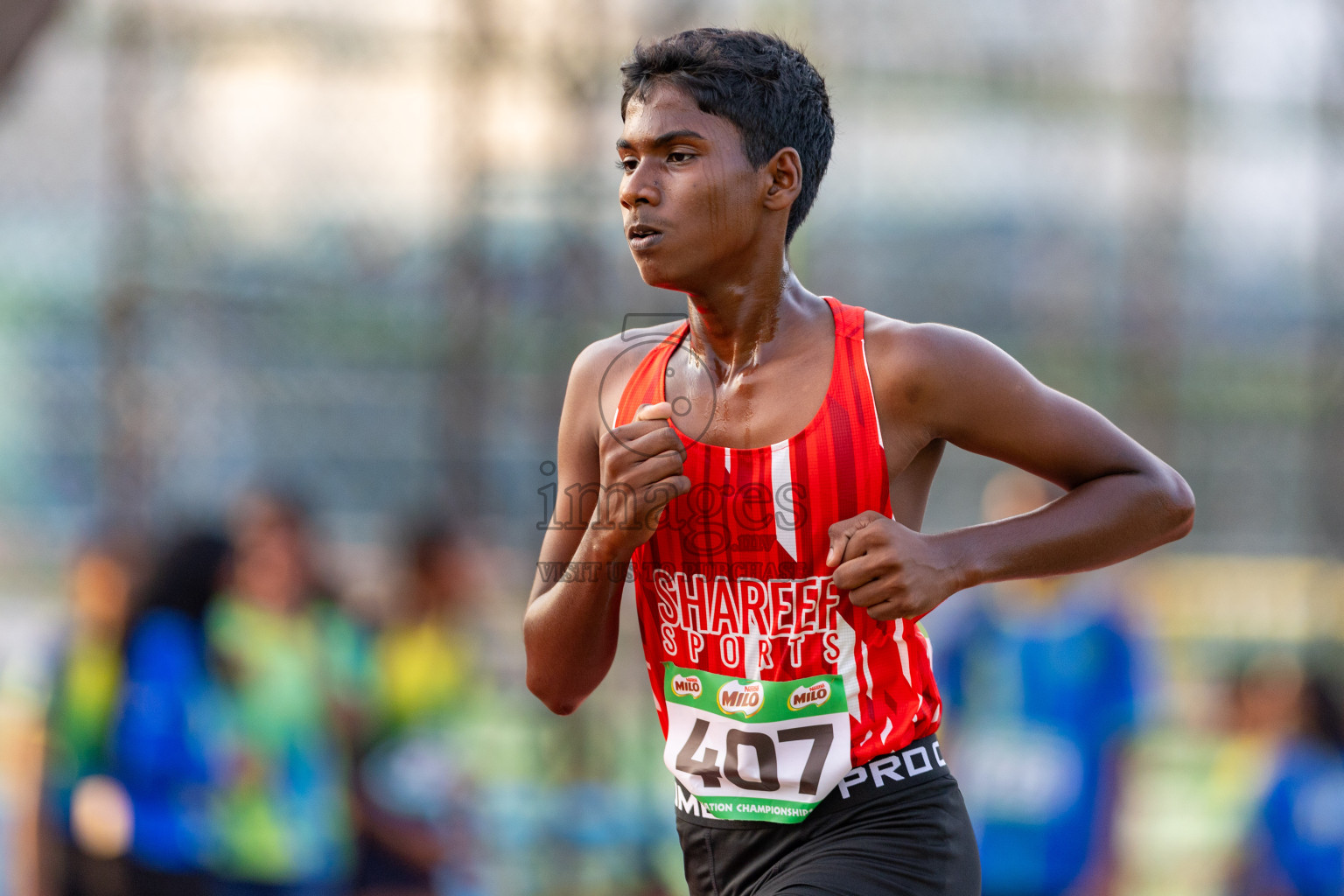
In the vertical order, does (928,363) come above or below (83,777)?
above

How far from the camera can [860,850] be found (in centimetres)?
177

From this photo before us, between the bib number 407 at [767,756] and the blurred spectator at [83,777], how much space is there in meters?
3.20

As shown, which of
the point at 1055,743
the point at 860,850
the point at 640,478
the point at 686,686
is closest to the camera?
the point at 640,478

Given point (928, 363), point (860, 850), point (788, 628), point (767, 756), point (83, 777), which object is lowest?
point (83, 777)

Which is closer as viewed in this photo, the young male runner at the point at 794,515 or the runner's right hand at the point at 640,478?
the runner's right hand at the point at 640,478

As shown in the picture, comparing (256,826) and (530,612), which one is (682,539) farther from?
(256,826)

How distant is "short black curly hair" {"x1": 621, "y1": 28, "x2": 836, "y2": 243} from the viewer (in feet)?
5.82

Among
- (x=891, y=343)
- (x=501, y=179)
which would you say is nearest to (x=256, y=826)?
(x=891, y=343)

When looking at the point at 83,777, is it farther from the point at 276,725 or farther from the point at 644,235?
the point at 644,235

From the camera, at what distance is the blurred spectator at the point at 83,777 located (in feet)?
14.0

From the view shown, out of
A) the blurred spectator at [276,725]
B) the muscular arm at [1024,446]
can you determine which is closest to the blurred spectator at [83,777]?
the blurred spectator at [276,725]

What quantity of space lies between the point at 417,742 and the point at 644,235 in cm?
370

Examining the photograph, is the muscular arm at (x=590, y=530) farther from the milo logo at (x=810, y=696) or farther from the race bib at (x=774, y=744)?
the milo logo at (x=810, y=696)

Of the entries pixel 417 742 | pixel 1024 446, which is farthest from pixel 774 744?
pixel 417 742
